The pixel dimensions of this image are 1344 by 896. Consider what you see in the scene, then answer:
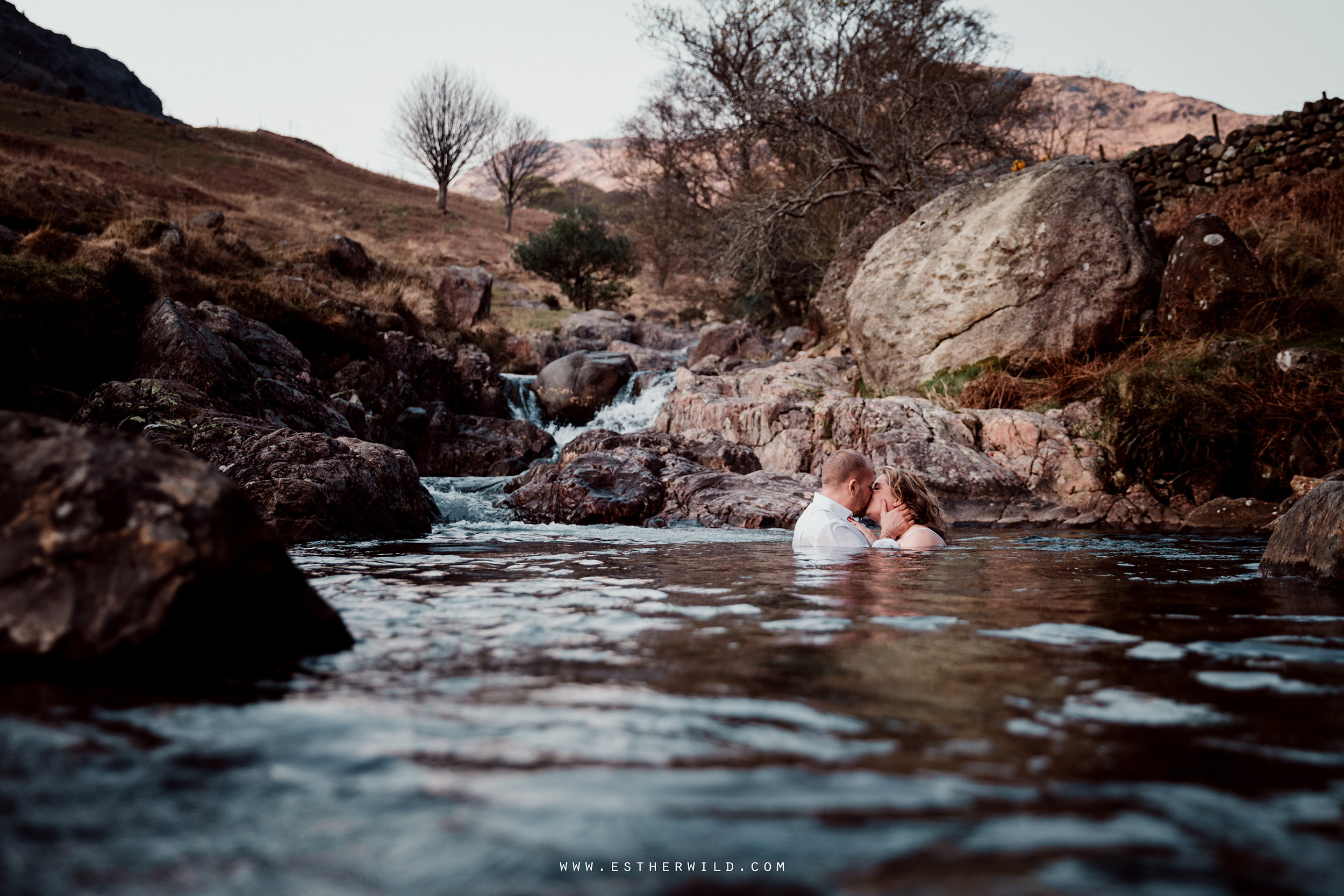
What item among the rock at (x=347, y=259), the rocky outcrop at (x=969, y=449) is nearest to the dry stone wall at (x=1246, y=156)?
the rocky outcrop at (x=969, y=449)

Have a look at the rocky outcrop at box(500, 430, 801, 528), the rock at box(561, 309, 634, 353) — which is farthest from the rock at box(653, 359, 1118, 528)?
the rock at box(561, 309, 634, 353)

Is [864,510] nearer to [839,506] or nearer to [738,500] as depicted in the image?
[839,506]

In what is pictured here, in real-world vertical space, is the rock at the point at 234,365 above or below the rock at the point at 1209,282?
below

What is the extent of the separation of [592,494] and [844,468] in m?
3.99

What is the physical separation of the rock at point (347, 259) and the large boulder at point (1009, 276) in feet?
40.3

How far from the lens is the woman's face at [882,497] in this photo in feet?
19.3

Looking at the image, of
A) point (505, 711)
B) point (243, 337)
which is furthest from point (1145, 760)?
point (243, 337)

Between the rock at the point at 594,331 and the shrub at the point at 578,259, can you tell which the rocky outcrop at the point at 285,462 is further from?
the shrub at the point at 578,259

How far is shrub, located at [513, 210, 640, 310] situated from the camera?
3219cm

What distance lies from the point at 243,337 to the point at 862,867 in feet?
35.8

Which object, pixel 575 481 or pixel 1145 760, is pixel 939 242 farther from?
pixel 1145 760

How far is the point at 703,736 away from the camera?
5.18 ft

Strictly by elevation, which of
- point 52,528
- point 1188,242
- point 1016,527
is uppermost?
point 1188,242

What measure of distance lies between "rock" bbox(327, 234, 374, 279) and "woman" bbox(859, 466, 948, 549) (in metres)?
16.7
